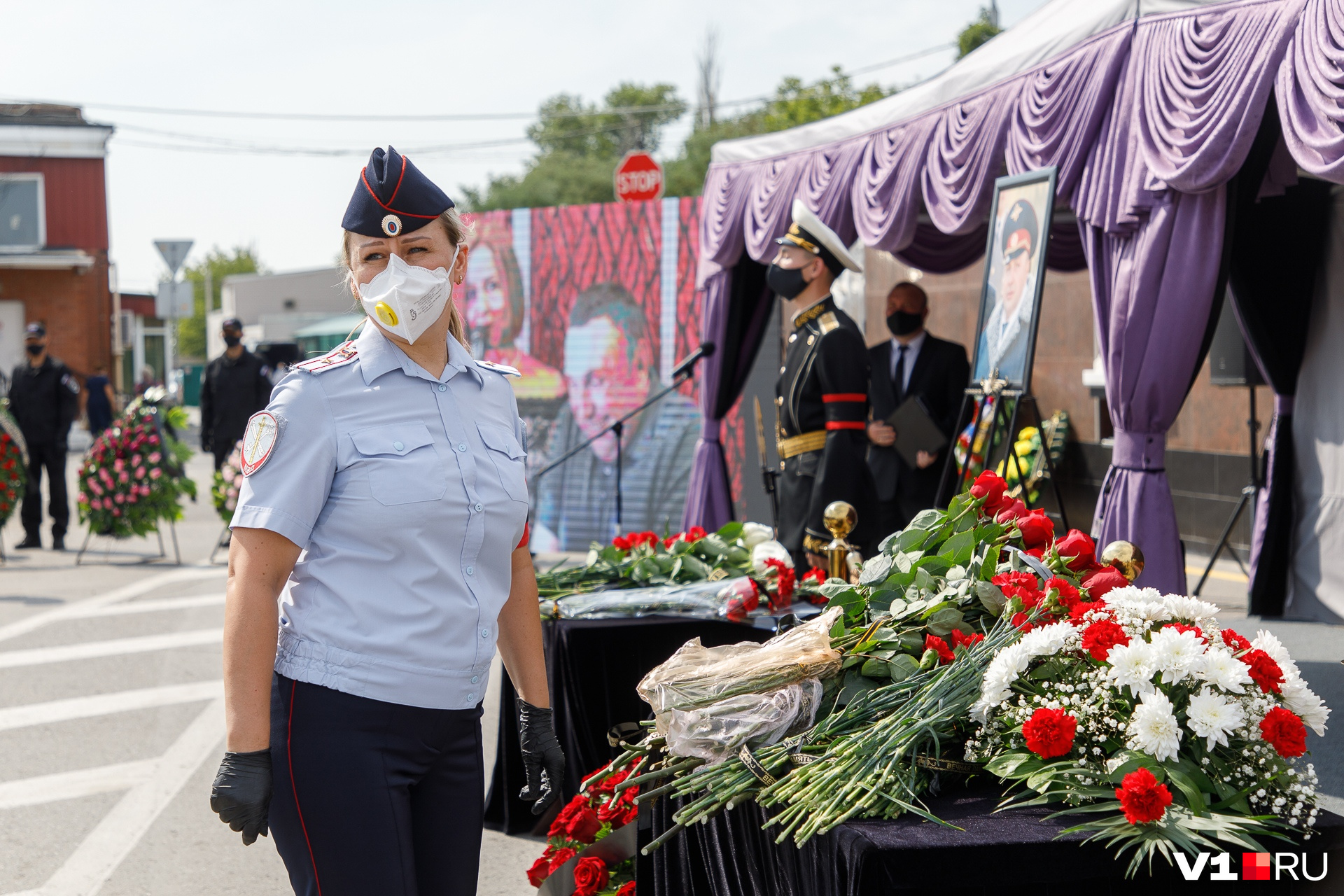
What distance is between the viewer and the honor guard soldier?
489 centimetres

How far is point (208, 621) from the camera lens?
26.6 feet

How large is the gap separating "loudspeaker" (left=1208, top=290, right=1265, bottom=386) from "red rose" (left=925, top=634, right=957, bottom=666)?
575 centimetres

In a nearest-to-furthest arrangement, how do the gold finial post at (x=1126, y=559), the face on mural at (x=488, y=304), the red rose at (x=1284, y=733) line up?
1. the red rose at (x=1284, y=733)
2. the gold finial post at (x=1126, y=559)
3. the face on mural at (x=488, y=304)

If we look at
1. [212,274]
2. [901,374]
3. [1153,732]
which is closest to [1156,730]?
[1153,732]

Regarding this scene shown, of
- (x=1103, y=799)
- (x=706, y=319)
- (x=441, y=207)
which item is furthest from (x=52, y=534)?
Answer: (x=1103, y=799)

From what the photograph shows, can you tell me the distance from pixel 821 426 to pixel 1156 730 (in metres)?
3.26

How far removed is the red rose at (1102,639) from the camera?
2.09 meters

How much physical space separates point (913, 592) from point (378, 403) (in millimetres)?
1201

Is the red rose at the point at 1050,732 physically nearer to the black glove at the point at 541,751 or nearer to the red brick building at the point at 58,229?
the black glove at the point at 541,751

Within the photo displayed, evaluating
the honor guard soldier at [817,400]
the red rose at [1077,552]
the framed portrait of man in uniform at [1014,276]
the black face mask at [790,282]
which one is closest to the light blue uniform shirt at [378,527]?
the red rose at [1077,552]

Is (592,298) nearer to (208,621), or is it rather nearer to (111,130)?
(208,621)

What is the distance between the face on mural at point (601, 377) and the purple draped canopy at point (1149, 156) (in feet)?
14.7

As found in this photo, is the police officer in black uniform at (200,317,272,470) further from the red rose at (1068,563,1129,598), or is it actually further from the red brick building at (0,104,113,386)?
the red brick building at (0,104,113,386)

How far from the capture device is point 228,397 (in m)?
10.7
